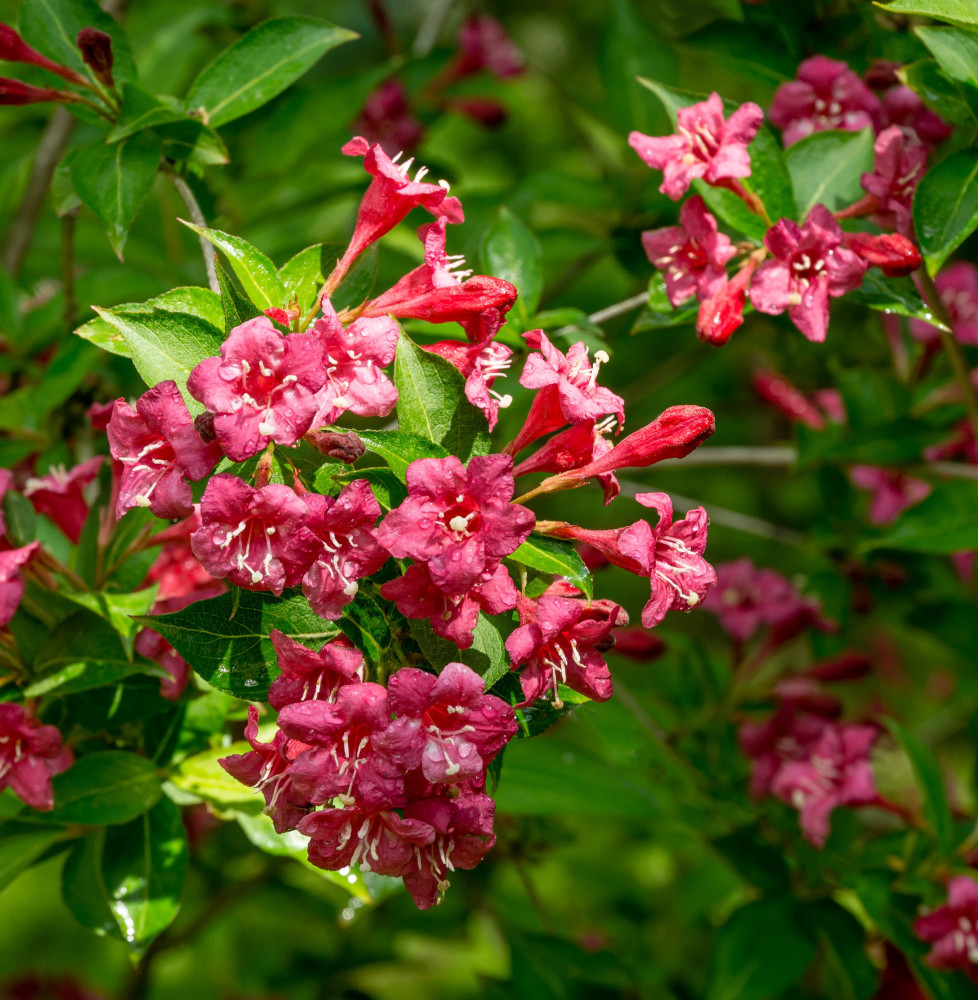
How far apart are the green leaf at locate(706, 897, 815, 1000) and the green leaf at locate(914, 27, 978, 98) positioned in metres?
1.69

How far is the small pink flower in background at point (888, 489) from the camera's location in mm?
2945

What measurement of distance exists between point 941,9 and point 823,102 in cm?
49

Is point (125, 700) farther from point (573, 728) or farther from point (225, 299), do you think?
point (573, 728)

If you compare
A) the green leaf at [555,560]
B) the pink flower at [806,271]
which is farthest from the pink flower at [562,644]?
the pink flower at [806,271]

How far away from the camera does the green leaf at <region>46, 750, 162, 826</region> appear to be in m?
1.68

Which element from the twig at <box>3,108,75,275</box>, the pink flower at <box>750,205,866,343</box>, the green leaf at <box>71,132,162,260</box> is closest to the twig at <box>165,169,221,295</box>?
the green leaf at <box>71,132,162,260</box>

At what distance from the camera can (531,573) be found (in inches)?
56.6

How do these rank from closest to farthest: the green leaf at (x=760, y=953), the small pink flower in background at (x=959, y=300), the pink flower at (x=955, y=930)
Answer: the pink flower at (x=955, y=930) → the green leaf at (x=760, y=953) → the small pink flower in background at (x=959, y=300)

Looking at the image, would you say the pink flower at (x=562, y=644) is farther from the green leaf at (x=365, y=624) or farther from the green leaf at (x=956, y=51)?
the green leaf at (x=956, y=51)

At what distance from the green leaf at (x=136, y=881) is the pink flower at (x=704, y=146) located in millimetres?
1354

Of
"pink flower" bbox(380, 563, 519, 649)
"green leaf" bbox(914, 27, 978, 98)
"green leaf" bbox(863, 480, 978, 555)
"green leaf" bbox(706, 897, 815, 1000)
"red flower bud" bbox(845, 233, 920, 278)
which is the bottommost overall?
"green leaf" bbox(706, 897, 815, 1000)

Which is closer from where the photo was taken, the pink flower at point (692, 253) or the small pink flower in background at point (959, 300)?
the pink flower at point (692, 253)

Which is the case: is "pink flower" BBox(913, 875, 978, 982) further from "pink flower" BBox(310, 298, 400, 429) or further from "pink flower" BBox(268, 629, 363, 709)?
"pink flower" BBox(310, 298, 400, 429)

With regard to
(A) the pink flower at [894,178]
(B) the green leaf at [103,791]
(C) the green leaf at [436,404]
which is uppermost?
(A) the pink flower at [894,178]
